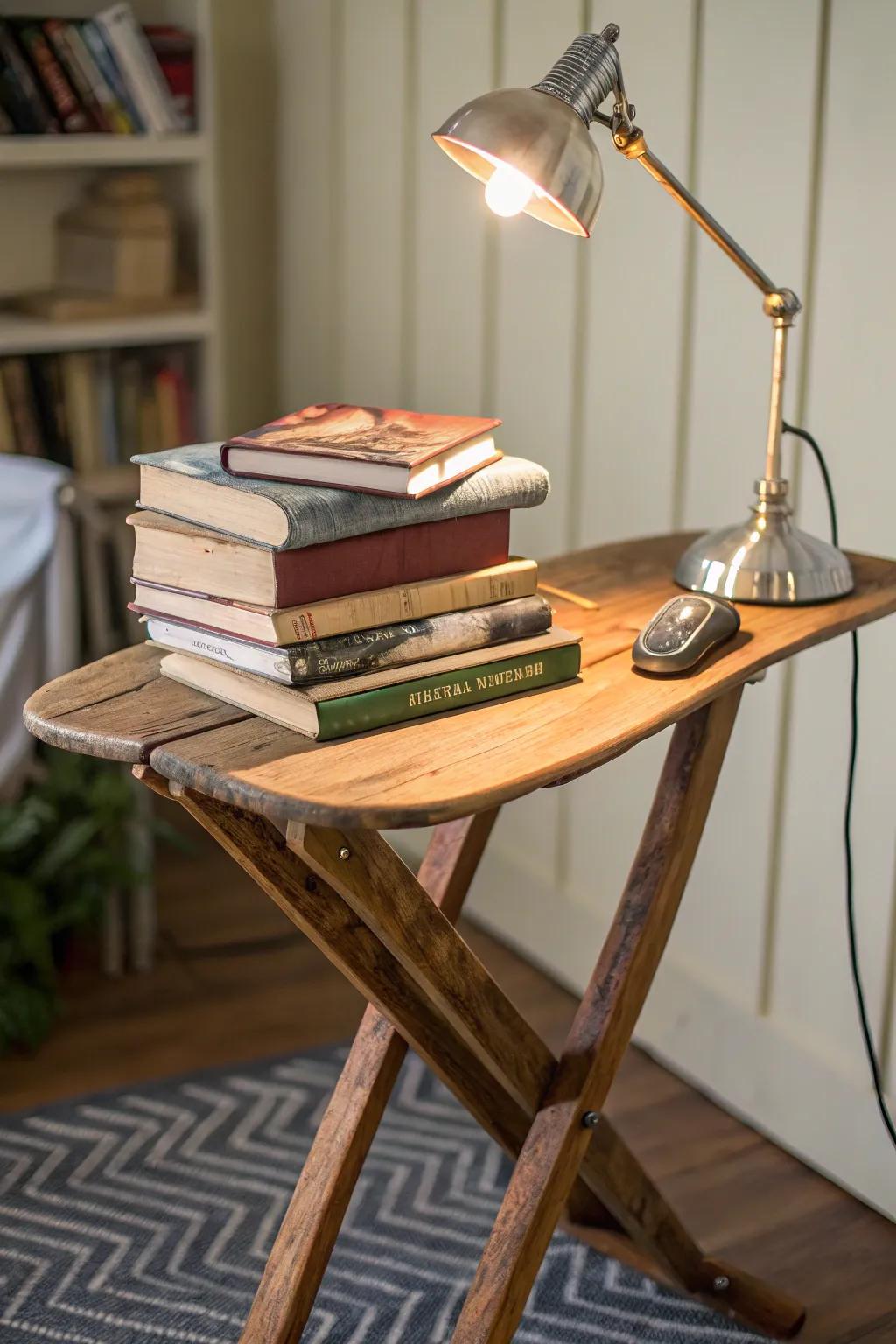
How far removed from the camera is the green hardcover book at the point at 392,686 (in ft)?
3.76

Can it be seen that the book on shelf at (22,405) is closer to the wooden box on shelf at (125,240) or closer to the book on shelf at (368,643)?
the wooden box on shelf at (125,240)

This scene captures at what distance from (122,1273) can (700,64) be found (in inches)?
63.2

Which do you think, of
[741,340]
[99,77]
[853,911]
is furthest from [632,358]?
[99,77]

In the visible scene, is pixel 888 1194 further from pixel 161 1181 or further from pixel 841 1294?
pixel 161 1181

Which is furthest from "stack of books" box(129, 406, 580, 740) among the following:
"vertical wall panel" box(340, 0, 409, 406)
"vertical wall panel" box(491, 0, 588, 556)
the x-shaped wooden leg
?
"vertical wall panel" box(340, 0, 409, 406)

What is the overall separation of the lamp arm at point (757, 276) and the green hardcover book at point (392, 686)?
0.32 m

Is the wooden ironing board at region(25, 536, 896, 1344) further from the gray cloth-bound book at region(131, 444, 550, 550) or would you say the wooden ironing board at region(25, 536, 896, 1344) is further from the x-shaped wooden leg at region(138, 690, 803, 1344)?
the gray cloth-bound book at region(131, 444, 550, 550)

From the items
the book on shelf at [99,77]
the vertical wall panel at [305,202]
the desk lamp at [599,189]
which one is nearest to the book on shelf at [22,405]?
the book on shelf at [99,77]

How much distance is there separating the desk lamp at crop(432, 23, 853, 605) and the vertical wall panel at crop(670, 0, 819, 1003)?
1.46ft

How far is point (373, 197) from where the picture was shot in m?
2.60

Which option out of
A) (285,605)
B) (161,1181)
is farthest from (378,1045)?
(161,1181)

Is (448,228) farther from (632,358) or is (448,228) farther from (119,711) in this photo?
(119,711)

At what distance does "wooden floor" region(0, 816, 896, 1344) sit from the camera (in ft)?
5.90

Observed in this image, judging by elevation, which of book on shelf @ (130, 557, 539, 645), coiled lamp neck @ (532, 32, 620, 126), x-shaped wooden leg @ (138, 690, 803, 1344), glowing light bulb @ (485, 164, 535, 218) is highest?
coiled lamp neck @ (532, 32, 620, 126)
